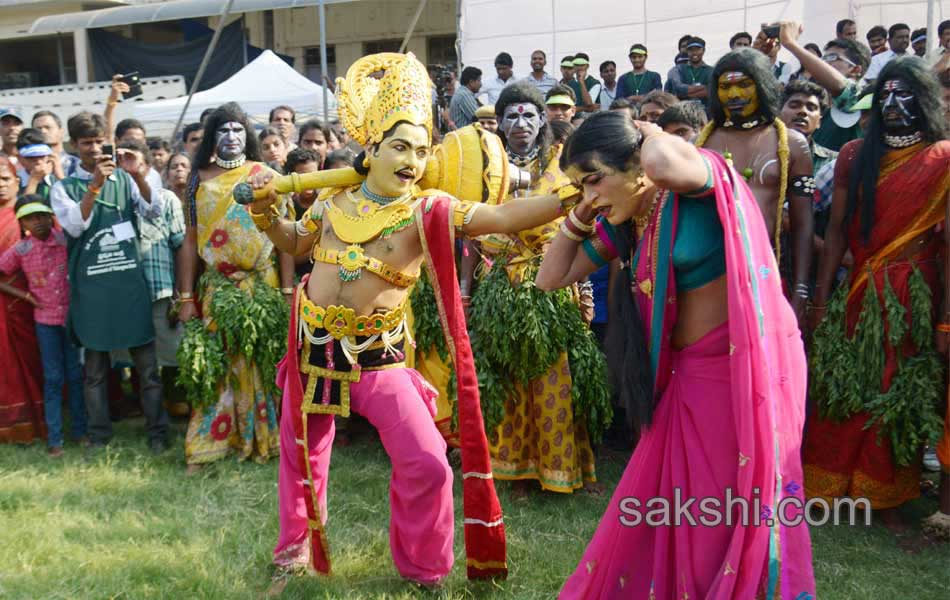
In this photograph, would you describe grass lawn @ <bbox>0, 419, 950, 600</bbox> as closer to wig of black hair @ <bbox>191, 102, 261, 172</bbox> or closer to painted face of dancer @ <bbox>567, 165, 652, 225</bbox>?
painted face of dancer @ <bbox>567, 165, 652, 225</bbox>

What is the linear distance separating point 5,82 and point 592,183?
28518 millimetres

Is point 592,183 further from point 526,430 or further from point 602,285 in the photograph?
point 602,285

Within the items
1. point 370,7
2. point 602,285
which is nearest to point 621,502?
point 602,285

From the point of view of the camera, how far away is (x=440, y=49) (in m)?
23.0

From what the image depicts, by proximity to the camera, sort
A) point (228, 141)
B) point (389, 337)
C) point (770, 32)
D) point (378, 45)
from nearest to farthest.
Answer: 1. point (389, 337)
2. point (228, 141)
3. point (770, 32)
4. point (378, 45)

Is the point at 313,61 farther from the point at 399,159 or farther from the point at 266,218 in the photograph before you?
the point at 399,159

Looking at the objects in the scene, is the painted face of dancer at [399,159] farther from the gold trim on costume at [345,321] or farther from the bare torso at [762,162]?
the bare torso at [762,162]

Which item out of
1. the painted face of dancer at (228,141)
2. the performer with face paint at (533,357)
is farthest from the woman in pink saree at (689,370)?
the painted face of dancer at (228,141)

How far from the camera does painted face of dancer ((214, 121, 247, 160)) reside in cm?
574

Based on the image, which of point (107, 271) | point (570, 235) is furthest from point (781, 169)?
point (107, 271)

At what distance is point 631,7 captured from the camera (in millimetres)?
11164

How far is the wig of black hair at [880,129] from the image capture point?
438 centimetres

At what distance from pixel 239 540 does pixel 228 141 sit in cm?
253

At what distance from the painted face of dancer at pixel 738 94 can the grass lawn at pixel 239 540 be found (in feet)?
7.00
